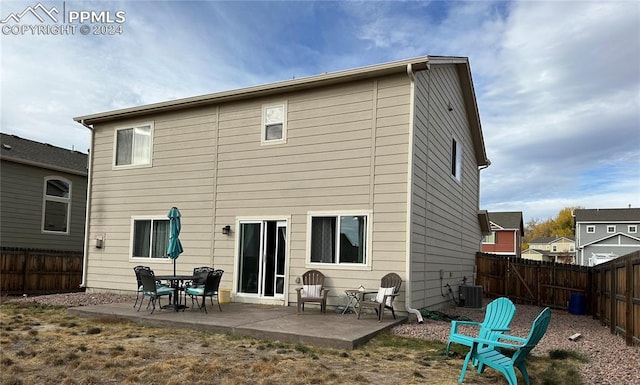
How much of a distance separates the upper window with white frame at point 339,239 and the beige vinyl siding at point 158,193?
2861mm

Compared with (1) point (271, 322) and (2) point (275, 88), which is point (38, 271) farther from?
(1) point (271, 322)

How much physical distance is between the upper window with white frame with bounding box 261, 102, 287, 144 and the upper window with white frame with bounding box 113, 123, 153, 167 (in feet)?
11.6

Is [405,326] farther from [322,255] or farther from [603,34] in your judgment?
[603,34]

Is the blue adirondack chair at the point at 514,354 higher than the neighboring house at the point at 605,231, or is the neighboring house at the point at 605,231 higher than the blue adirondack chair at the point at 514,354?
the neighboring house at the point at 605,231

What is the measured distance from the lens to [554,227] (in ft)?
232

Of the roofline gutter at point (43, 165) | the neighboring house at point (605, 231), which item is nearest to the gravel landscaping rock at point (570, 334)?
the roofline gutter at point (43, 165)

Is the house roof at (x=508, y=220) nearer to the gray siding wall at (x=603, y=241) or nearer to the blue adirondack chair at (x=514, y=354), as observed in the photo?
the gray siding wall at (x=603, y=241)

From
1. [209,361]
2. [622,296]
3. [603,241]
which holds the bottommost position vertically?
[209,361]

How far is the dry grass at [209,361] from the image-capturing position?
494 cm

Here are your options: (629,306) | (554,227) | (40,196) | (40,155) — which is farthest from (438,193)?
(554,227)

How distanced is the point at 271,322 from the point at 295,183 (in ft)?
11.1

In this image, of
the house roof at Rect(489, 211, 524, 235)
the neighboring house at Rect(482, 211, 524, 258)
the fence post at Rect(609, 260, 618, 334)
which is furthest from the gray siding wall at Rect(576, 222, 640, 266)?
the fence post at Rect(609, 260, 618, 334)

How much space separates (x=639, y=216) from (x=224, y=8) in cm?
4680

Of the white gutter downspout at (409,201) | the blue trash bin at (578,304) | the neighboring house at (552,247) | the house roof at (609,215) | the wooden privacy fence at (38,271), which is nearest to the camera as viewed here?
the white gutter downspout at (409,201)
